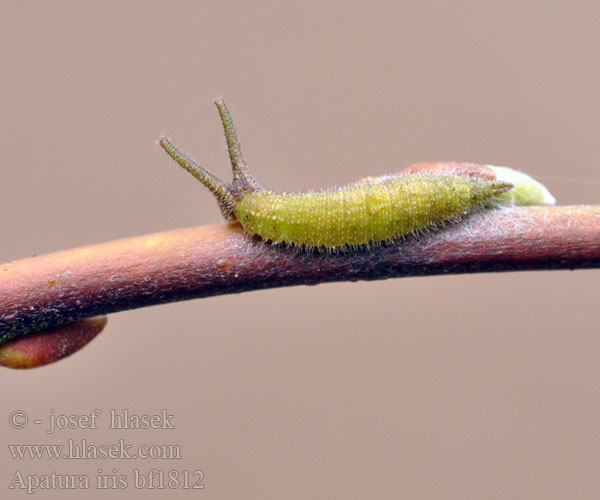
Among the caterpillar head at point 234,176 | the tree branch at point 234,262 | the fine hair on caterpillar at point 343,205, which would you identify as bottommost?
the tree branch at point 234,262

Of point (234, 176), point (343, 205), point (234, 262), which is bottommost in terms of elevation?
point (234, 262)

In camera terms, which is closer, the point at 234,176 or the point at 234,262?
the point at 234,262

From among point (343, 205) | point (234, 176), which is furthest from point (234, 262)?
point (343, 205)

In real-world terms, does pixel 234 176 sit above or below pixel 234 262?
above

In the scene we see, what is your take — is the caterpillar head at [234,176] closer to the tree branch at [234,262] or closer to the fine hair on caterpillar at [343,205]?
the fine hair on caterpillar at [343,205]

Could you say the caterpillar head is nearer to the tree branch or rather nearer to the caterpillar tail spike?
the caterpillar tail spike

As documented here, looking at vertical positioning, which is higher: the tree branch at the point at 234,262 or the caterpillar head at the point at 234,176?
the caterpillar head at the point at 234,176

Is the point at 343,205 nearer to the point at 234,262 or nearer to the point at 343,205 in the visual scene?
the point at 343,205

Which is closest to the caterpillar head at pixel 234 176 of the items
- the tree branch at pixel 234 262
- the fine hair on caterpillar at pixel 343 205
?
the fine hair on caterpillar at pixel 343 205
